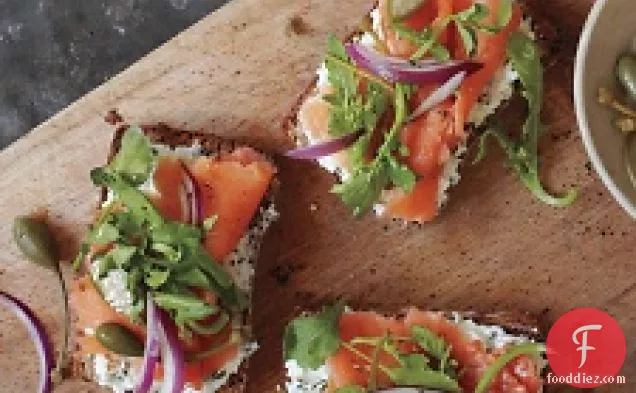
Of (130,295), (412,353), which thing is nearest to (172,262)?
(130,295)

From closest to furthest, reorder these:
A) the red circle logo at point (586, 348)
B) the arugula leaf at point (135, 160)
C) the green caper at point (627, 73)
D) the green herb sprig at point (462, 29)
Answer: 1. the green caper at point (627, 73)
2. the green herb sprig at point (462, 29)
3. the arugula leaf at point (135, 160)
4. the red circle logo at point (586, 348)

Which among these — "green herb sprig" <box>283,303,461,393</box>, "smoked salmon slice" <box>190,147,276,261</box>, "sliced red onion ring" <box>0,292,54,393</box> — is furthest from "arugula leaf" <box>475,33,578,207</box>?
"sliced red onion ring" <box>0,292,54,393</box>

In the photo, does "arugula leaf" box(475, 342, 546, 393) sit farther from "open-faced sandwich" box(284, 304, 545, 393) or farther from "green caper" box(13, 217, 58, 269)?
"green caper" box(13, 217, 58, 269)

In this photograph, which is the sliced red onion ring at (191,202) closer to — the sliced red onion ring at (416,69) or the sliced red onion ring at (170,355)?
the sliced red onion ring at (170,355)

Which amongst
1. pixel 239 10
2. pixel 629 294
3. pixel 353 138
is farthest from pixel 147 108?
pixel 629 294

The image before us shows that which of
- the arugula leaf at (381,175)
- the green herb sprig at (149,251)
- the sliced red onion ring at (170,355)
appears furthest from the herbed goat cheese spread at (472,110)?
the sliced red onion ring at (170,355)

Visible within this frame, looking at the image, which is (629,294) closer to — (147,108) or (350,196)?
(350,196)
